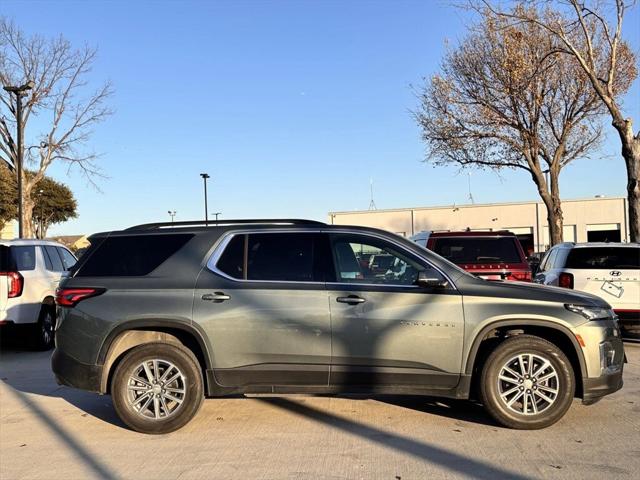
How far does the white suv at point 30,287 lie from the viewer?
886 cm

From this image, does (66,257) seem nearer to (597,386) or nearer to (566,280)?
(566,280)

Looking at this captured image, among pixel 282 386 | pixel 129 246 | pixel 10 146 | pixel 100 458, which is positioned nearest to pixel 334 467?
pixel 282 386

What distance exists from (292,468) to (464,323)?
1.93 m

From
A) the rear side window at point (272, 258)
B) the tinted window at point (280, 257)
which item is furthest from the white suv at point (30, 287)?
the tinted window at point (280, 257)

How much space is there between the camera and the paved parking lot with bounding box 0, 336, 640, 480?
4.25 metres

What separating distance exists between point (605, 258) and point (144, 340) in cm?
729

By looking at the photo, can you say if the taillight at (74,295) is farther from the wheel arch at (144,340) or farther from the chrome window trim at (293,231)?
the chrome window trim at (293,231)

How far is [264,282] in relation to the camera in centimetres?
517

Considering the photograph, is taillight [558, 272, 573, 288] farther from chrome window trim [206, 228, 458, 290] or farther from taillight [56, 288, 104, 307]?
taillight [56, 288, 104, 307]

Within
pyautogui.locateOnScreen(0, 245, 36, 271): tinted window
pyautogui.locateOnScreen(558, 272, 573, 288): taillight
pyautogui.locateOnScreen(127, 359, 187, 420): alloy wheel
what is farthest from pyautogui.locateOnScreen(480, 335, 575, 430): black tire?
pyautogui.locateOnScreen(0, 245, 36, 271): tinted window

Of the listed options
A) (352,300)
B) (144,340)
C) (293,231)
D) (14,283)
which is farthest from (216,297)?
(14,283)

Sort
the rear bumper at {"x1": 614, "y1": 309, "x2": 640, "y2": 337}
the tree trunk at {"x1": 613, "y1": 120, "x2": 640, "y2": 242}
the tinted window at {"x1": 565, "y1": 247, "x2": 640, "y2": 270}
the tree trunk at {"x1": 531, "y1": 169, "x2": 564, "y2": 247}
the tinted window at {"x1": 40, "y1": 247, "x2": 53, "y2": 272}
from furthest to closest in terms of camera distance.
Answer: the tree trunk at {"x1": 531, "y1": 169, "x2": 564, "y2": 247} < the tree trunk at {"x1": 613, "y1": 120, "x2": 640, "y2": 242} < the tinted window at {"x1": 40, "y1": 247, "x2": 53, "y2": 272} < the tinted window at {"x1": 565, "y1": 247, "x2": 640, "y2": 270} < the rear bumper at {"x1": 614, "y1": 309, "x2": 640, "y2": 337}

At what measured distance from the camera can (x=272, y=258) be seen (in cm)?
531

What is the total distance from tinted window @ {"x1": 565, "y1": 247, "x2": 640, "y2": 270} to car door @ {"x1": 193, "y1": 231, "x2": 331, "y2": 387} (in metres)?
5.62
